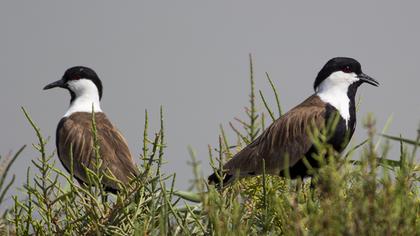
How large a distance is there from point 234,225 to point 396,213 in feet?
1.64

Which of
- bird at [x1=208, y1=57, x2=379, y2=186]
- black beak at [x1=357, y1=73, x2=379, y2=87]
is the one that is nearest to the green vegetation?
bird at [x1=208, y1=57, x2=379, y2=186]

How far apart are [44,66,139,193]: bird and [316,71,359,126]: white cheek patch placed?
6.57ft

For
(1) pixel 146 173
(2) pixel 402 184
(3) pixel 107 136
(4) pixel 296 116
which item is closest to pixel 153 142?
(1) pixel 146 173

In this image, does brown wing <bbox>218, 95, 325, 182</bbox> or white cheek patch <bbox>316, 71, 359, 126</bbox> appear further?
white cheek patch <bbox>316, 71, 359, 126</bbox>

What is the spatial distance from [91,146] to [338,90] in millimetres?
2604

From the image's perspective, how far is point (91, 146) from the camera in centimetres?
746

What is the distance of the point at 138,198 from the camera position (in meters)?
2.98

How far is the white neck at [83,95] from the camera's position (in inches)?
351

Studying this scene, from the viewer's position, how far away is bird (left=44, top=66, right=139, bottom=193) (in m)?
7.25

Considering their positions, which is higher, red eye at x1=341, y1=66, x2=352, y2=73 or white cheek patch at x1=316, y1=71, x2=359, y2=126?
red eye at x1=341, y1=66, x2=352, y2=73

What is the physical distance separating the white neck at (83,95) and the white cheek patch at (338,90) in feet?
10.0

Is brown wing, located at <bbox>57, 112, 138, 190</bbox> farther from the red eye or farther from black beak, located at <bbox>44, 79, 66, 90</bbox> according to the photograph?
the red eye

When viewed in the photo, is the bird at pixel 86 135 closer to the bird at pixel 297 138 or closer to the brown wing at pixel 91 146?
the brown wing at pixel 91 146

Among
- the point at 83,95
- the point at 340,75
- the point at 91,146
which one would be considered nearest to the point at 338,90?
the point at 340,75
